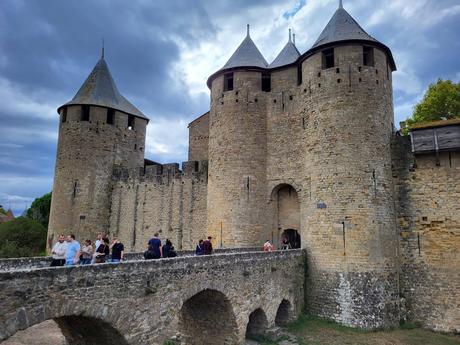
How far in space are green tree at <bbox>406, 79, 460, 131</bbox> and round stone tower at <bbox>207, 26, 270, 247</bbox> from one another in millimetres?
9738

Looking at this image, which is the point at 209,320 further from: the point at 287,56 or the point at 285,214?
the point at 287,56

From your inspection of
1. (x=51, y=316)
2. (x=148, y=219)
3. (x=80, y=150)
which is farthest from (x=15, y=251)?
(x=51, y=316)

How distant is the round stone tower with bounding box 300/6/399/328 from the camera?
→ 41.5 ft

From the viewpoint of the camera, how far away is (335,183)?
13.5 m

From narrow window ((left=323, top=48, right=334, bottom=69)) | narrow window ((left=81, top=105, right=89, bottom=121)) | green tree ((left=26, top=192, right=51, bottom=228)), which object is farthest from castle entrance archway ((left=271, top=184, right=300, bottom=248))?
green tree ((left=26, top=192, right=51, bottom=228))

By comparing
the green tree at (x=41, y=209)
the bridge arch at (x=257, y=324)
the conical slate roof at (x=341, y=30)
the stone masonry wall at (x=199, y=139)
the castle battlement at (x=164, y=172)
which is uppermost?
the conical slate roof at (x=341, y=30)

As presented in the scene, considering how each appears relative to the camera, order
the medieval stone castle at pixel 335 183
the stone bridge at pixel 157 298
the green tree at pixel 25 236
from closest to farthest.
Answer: the stone bridge at pixel 157 298 → the medieval stone castle at pixel 335 183 → the green tree at pixel 25 236

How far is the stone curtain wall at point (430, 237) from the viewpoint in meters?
12.7

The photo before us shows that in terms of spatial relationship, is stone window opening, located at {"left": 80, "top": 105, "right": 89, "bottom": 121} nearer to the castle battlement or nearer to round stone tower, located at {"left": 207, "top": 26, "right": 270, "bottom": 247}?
the castle battlement

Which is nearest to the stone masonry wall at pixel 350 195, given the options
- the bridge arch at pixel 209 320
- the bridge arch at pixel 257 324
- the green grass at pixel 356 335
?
the green grass at pixel 356 335

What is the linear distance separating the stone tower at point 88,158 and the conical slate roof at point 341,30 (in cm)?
1359

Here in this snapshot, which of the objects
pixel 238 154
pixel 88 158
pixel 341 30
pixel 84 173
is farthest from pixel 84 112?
pixel 341 30

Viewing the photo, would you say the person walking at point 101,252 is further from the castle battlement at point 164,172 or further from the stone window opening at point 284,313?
the castle battlement at point 164,172

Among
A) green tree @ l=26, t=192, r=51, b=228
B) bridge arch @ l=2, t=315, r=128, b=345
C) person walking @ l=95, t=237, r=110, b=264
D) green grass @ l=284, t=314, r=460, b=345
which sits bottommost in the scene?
green grass @ l=284, t=314, r=460, b=345
